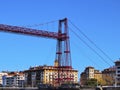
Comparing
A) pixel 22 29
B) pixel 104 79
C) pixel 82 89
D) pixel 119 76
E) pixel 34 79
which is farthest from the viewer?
pixel 34 79

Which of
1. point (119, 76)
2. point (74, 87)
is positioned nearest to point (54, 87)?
point (74, 87)

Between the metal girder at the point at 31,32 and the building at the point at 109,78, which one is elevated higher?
the metal girder at the point at 31,32

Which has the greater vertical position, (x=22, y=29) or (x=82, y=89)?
(x=22, y=29)

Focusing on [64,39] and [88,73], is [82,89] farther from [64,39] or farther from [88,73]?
[88,73]

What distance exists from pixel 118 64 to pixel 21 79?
59.9 metres

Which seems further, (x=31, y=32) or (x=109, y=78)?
(x=109, y=78)

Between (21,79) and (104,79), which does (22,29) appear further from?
(21,79)

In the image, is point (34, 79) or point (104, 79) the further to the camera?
point (34, 79)

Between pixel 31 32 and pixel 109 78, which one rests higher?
pixel 31 32

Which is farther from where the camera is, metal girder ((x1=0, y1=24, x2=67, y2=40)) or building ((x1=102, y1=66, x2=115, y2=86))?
building ((x1=102, y1=66, x2=115, y2=86))

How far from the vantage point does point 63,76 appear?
104m

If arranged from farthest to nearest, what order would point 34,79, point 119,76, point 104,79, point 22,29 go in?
point 34,79 < point 104,79 < point 119,76 < point 22,29

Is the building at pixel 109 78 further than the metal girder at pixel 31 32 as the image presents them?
Yes

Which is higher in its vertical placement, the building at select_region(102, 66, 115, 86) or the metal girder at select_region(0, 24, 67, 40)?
the metal girder at select_region(0, 24, 67, 40)
